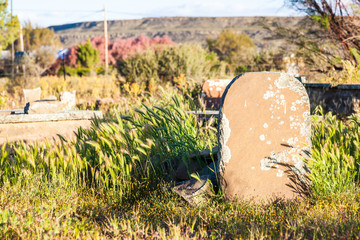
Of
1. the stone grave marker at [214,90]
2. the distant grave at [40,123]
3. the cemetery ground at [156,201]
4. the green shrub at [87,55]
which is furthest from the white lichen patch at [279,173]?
the green shrub at [87,55]

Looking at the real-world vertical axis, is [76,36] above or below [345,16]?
above

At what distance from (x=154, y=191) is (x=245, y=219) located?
1.04m

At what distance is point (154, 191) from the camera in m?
3.58

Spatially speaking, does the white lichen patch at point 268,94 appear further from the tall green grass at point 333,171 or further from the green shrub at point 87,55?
the green shrub at point 87,55

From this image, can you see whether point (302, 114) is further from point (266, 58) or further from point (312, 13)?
point (266, 58)

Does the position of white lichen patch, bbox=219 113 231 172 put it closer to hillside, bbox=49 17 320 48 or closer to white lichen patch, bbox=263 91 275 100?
white lichen patch, bbox=263 91 275 100

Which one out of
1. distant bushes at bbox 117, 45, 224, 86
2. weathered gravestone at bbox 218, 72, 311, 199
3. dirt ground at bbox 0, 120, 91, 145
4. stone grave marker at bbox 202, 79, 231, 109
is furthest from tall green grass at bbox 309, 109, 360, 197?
distant bushes at bbox 117, 45, 224, 86

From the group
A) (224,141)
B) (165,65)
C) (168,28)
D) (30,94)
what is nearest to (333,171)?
(224,141)

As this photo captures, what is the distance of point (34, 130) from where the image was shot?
554 centimetres

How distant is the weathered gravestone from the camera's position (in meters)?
3.39

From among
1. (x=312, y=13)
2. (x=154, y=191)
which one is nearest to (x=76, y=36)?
(x=312, y=13)

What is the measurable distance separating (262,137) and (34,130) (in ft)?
11.6

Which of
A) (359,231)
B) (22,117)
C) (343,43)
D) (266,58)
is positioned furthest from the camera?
(266,58)

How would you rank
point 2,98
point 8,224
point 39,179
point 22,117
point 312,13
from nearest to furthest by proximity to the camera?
point 8,224
point 39,179
point 22,117
point 2,98
point 312,13
